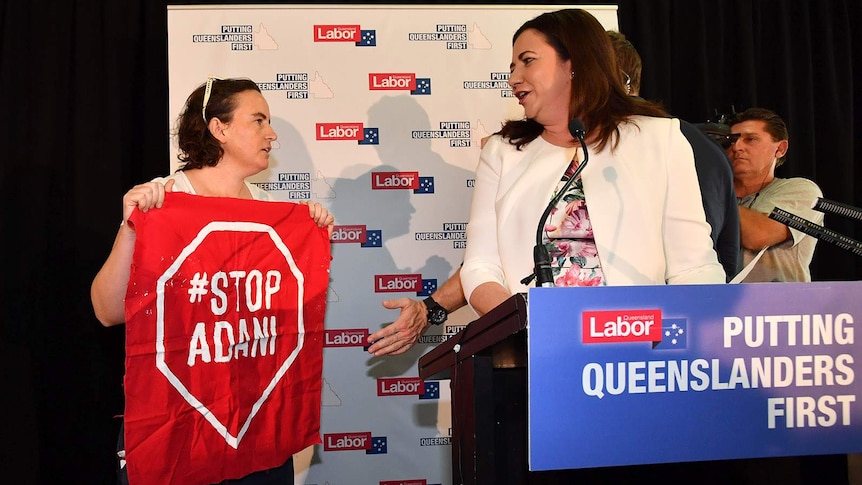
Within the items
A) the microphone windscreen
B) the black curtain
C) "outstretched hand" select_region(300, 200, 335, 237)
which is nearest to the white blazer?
the microphone windscreen

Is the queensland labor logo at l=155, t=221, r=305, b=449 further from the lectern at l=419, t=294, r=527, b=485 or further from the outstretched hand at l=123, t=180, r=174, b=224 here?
the lectern at l=419, t=294, r=527, b=485

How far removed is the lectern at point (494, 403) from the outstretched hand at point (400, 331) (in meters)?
0.67

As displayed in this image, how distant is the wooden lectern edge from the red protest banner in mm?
757

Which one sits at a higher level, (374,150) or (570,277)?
(374,150)

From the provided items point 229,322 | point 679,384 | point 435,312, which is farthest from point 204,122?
point 679,384

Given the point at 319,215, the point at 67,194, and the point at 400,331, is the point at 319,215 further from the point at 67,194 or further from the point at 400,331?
the point at 67,194

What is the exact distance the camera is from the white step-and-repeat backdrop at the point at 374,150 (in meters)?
3.91

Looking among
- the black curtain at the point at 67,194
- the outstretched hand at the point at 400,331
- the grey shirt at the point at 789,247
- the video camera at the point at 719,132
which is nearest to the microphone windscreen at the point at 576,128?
the outstretched hand at the point at 400,331

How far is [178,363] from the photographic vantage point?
2.26 m

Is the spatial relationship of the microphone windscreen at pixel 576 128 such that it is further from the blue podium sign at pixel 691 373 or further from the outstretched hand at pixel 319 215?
the outstretched hand at pixel 319 215

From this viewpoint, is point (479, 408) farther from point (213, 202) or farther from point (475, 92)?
point (475, 92)

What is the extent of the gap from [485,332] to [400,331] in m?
0.81

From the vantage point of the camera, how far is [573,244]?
212 centimetres

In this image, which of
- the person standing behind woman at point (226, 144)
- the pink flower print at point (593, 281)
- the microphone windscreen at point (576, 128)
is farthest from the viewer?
the person standing behind woman at point (226, 144)
